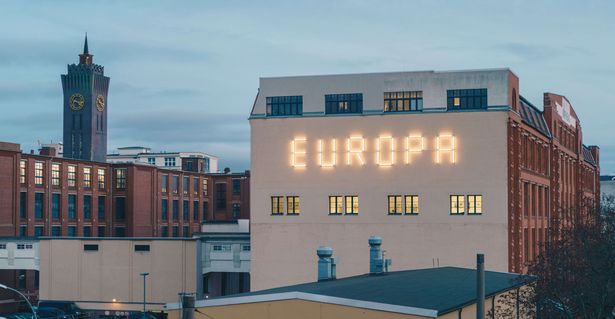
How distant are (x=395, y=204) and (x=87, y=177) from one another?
61266mm

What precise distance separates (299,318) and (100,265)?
4813 centimetres

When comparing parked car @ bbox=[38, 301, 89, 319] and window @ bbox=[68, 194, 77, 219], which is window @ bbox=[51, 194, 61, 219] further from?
parked car @ bbox=[38, 301, 89, 319]

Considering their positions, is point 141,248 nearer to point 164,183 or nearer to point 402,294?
point 402,294

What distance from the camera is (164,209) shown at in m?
137

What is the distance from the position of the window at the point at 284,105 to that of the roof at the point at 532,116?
21.3 meters

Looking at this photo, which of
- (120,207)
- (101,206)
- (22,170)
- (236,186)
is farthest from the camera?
(236,186)

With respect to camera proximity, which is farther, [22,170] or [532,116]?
[22,170]

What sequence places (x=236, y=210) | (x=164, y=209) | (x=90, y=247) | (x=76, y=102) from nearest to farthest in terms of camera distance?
1. (x=90, y=247)
2. (x=164, y=209)
3. (x=236, y=210)
4. (x=76, y=102)

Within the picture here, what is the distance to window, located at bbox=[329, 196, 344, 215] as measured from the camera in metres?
76.5

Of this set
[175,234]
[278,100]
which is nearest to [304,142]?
[278,100]

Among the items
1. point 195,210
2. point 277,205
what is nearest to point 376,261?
point 277,205

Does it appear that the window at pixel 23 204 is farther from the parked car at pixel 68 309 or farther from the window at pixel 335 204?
the window at pixel 335 204

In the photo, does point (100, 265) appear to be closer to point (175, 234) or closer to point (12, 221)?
point (12, 221)

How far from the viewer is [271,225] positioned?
7756 centimetres
